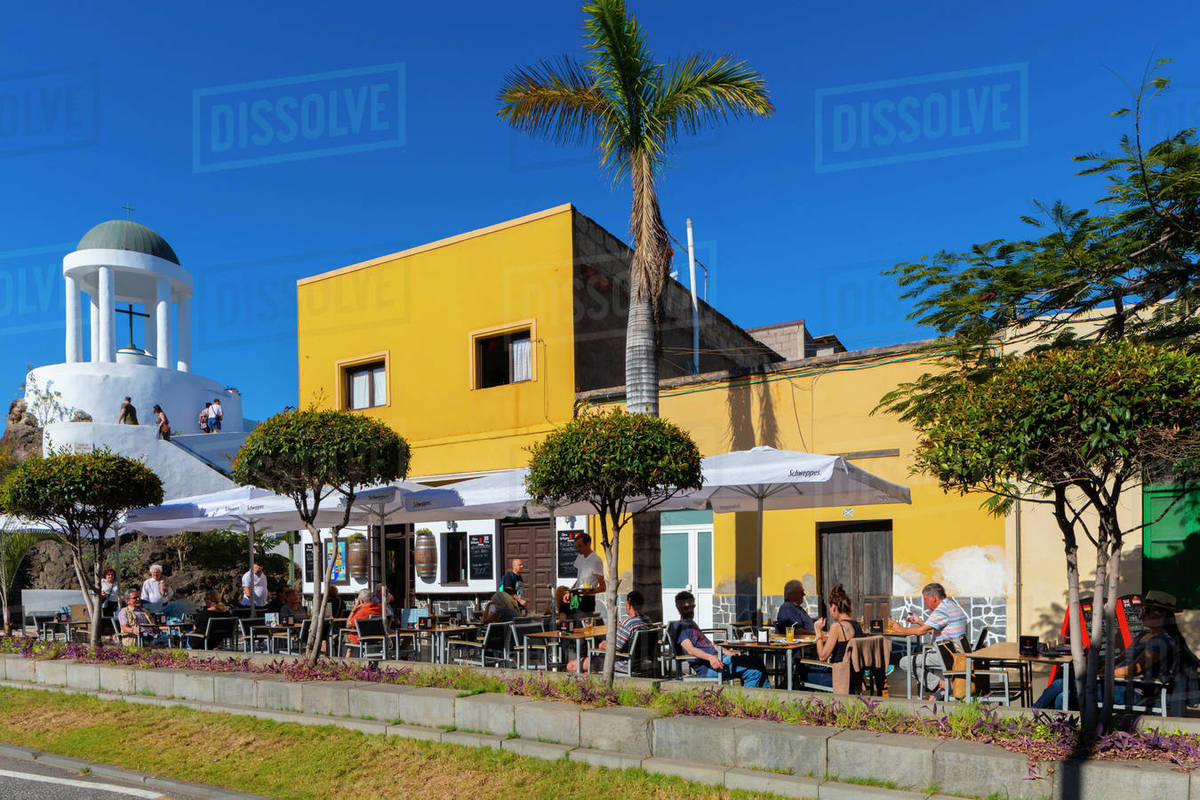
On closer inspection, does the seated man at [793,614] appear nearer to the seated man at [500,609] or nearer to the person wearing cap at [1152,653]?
the person wearing cap at [1152,653]

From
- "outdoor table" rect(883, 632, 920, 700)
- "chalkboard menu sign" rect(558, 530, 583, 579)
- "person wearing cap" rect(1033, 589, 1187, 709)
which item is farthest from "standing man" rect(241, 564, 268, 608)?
"person wearing cap" rect(1033, 589, 1187, 709)

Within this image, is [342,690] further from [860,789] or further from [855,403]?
[855,403]

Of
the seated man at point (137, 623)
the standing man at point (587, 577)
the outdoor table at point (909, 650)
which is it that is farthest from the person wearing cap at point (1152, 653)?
the seated man at point (137, 623)

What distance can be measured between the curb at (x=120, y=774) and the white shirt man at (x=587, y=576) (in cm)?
626

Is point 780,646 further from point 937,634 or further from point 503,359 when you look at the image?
point 503,359

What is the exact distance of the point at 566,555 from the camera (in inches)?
698

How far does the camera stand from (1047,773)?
18.1 feet

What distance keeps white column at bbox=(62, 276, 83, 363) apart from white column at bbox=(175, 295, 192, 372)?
12.1ft

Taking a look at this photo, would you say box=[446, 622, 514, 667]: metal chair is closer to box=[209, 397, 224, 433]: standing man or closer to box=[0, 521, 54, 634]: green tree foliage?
box=[0, 521, 54, 634]: green tree foliage

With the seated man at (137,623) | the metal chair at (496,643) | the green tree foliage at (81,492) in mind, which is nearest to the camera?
the metal chair at (496,643)

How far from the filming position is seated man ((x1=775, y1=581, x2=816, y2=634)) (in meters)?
Answer: 9.79

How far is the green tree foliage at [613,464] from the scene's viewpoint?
26.5 feet

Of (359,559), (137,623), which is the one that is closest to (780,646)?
(137,623)

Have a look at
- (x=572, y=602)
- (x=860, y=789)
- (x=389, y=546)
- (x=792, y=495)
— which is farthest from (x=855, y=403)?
(x=389, y=546)
